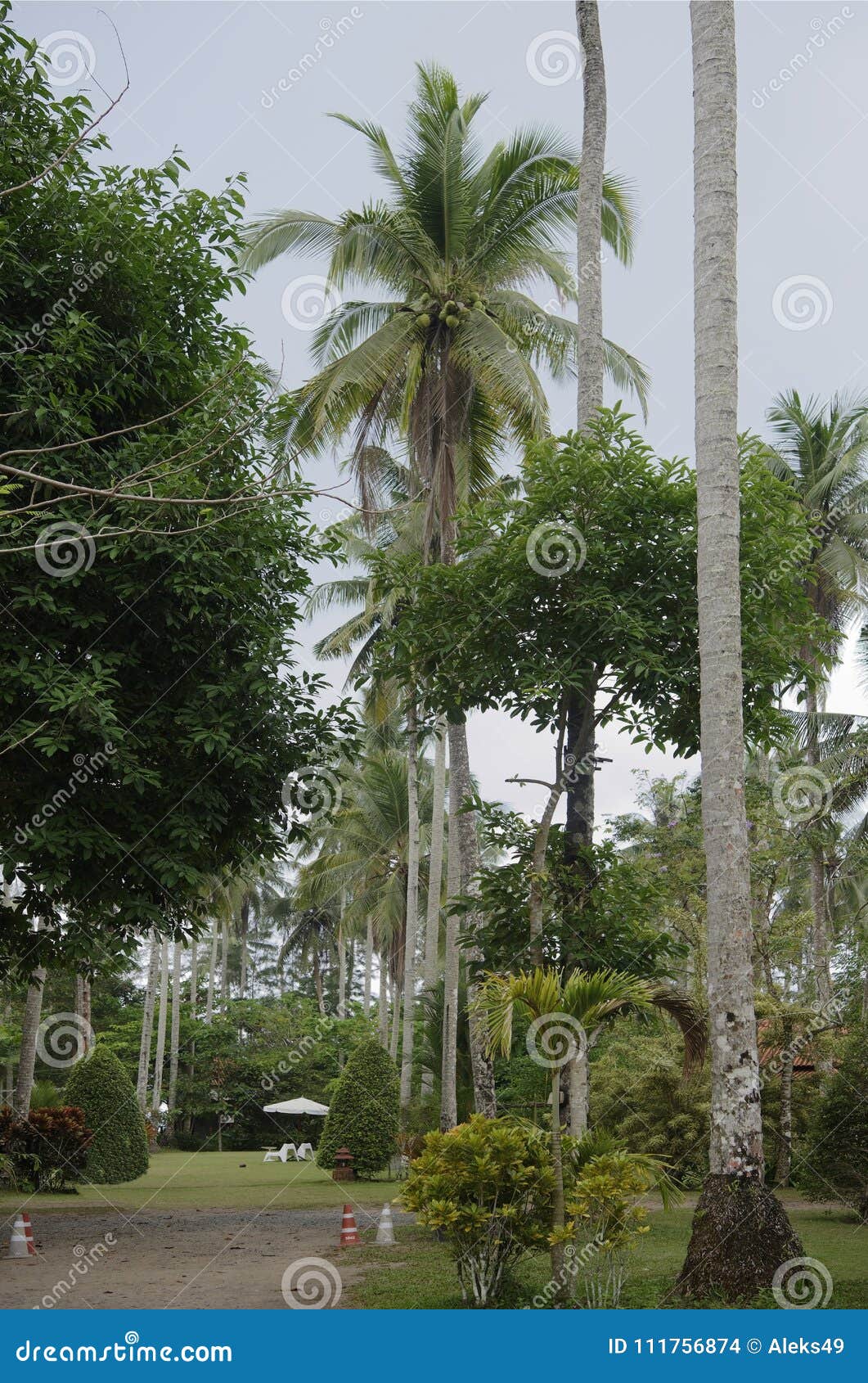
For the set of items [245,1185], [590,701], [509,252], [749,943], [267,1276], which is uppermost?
[509,252]

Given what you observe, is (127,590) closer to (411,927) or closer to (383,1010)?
(411,927)

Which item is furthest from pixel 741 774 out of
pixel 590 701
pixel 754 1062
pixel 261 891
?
pixel 261 891

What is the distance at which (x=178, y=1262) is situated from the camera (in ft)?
38.0

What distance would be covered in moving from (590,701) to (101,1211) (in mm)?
11529

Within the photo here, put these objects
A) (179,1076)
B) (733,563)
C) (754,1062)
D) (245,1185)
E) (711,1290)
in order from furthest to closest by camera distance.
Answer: (179,1076) → (245,1185) → (733,563) → (754,1062) → (711,1290)

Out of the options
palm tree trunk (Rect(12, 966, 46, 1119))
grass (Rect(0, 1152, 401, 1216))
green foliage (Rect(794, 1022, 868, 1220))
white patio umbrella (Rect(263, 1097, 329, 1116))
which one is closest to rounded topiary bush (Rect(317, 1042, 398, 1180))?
grass (Rect(0, 1152, 401, 1216))

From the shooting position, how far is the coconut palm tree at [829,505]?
90.3 ft

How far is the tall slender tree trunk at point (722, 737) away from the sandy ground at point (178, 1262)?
3.01 meters

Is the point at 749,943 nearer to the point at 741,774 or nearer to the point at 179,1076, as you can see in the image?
the point at 741,774

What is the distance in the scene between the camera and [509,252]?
1831 centimetres

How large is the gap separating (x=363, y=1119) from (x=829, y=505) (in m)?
18.0

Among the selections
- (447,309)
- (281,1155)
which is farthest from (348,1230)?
(281,1155)

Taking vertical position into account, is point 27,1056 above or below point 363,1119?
above

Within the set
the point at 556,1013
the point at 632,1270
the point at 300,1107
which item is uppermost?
the point at 556,1013
